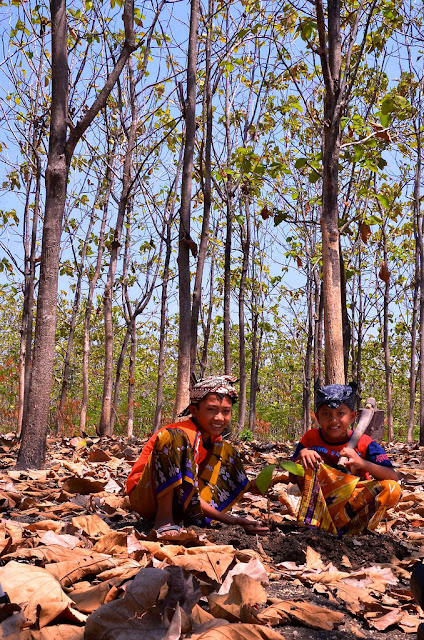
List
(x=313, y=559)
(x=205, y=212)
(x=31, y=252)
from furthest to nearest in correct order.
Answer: (x=31, y=252) < (x=205, y=212) < (x=313, y=559)

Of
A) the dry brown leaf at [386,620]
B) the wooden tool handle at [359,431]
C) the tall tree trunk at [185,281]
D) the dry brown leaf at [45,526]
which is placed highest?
the tall tree trunk at [185,281]

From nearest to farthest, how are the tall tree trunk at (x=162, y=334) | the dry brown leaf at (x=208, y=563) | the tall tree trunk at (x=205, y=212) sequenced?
the dry brown leaf at (x=208, y=563), the tall tree trunk at (x=205, y=212), the tall tree trunk at (x=162, y=334)

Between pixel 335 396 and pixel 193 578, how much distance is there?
1.43 m

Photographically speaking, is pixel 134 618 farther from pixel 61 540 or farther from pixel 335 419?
pixel 335 419

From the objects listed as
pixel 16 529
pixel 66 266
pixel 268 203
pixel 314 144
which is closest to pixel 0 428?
pixel 66 266

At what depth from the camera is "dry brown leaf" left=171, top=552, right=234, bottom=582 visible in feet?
6.91

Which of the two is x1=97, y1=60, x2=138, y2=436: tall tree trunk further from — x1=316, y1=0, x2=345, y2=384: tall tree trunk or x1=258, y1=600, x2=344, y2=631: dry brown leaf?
x1=258, y1=600, x2=344, y2=631: dry brown leaf

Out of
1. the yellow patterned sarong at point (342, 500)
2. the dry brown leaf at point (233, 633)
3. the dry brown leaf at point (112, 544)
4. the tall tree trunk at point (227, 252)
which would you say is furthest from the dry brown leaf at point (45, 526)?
the tall tree trunk at point (227, 252)

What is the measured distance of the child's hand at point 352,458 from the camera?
288 cm

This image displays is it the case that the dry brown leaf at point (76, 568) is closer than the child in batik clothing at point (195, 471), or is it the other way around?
the dry brown leaf at point (76, 568)

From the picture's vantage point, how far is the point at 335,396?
3012 millimetres

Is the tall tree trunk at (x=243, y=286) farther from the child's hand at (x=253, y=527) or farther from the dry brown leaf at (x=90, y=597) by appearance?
the dry brown leaf at (x=90, y=597)

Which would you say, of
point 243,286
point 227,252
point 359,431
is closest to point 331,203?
point 359,431

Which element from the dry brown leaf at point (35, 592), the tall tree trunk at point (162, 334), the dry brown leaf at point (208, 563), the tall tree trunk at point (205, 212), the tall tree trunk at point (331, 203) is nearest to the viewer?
the dry brown leaf at point (35, 592)
